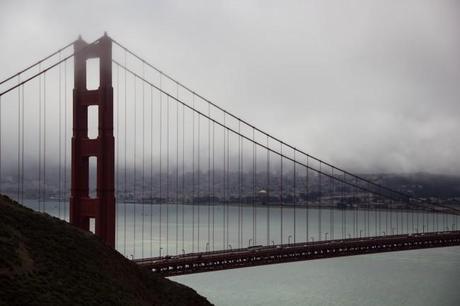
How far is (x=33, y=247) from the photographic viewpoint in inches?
781

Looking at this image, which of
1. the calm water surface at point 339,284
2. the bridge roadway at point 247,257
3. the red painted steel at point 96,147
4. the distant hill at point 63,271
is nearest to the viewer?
the distant hill at point 63,271

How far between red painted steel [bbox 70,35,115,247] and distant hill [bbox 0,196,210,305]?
2375 mm

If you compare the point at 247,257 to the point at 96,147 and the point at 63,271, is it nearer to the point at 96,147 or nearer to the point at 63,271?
the point at 96,147

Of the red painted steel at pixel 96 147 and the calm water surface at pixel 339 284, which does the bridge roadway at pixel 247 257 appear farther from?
the calm water surface at pixel 339 284

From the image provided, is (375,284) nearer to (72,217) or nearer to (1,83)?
(72,217)

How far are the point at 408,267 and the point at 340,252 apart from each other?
129ft

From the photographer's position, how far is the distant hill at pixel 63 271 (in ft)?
53.4

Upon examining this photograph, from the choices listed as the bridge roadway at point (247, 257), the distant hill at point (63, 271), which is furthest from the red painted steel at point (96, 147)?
the bridge roadway at point (247, 257)

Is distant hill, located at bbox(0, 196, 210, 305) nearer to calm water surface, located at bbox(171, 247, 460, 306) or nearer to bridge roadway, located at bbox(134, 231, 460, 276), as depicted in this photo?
bridge roadway, located at bbox(134, 231, 460, 276)

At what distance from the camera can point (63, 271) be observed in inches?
752

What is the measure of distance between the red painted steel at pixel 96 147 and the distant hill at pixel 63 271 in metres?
2.38

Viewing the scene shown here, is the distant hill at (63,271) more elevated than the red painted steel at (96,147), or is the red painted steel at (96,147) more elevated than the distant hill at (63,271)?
the red painted steel at (96,147)

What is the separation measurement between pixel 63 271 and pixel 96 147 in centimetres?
982

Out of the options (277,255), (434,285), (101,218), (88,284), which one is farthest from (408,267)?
(88,284)
